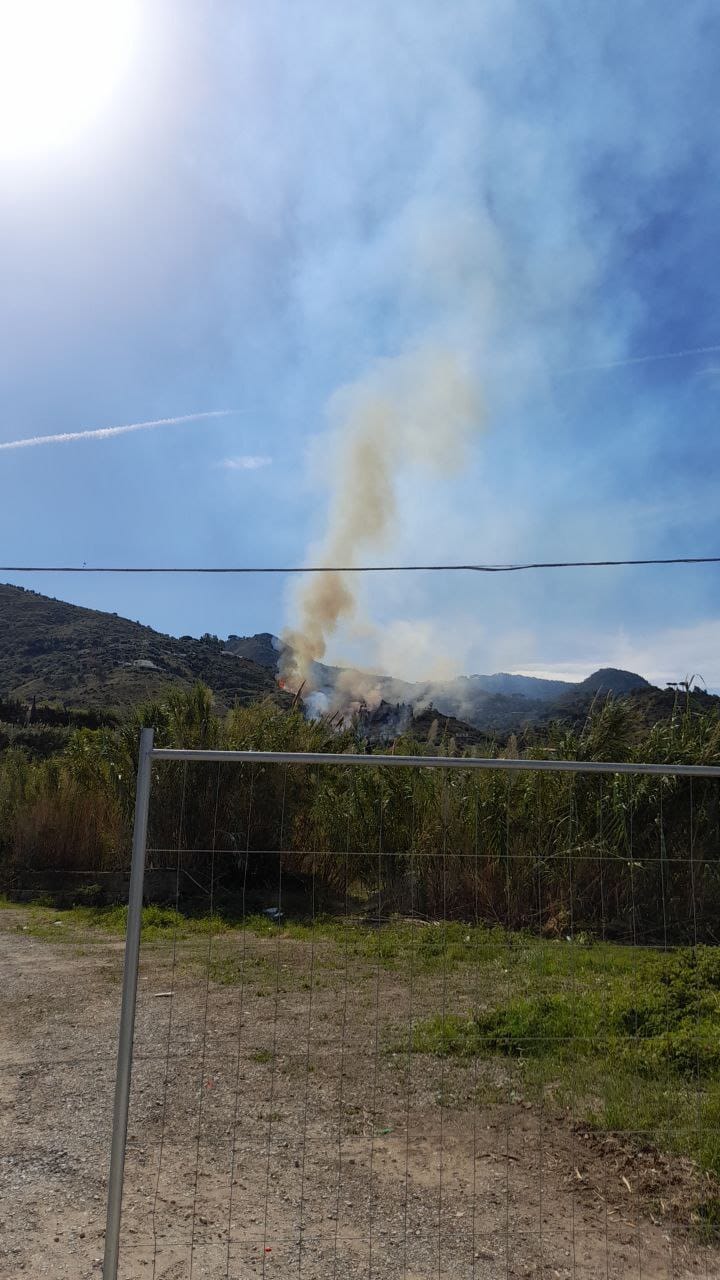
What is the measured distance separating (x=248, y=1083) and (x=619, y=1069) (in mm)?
2189

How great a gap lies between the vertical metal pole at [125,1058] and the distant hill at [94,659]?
42610mm

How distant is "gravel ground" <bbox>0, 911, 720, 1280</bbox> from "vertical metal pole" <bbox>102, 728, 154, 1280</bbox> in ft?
1.66

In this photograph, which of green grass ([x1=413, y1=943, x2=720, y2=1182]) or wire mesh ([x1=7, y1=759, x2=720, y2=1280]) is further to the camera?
green grass ([x1=413, y1=943, x2=720, y2=1182])

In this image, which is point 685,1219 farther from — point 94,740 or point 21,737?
point 21,737

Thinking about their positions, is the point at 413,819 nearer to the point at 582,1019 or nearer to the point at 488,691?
the point at 582,1019

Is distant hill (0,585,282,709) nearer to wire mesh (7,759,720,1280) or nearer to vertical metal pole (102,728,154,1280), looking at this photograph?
wire mesh (7,759,720,1280)

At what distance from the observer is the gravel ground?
3350 mm

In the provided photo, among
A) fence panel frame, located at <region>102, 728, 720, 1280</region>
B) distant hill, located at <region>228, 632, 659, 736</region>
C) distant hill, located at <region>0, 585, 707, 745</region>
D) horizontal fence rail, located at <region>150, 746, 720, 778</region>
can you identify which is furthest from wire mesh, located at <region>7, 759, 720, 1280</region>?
distant hill, located at <region>228, 632, 659, 736</region>

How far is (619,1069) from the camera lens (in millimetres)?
4992

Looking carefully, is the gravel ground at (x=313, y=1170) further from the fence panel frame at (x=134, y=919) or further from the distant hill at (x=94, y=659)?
the distant hill at (x=94, y=659)

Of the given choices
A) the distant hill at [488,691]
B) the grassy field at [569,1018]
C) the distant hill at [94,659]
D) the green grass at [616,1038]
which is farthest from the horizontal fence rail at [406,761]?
the distant hill at [488,691]

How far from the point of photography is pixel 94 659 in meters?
57.1

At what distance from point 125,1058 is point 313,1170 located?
63.1 inches

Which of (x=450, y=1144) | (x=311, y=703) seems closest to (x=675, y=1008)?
(x=450, y=1144)
